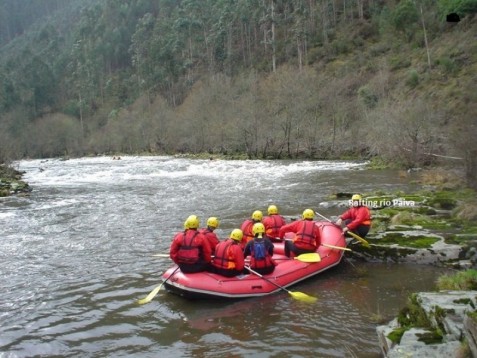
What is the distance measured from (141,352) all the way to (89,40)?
93.7 metres

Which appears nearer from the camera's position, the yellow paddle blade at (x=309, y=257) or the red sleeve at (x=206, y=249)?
the red sleeve at (x=206, y=249)

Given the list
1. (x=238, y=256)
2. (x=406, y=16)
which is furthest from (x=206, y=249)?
(x=406, y=16)

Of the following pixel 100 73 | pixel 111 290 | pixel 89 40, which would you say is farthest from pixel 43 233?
pixel 89 40

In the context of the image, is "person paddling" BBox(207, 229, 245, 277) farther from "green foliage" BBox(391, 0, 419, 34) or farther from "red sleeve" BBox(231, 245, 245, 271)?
"green foliage" BBox(391, 0, 419, 34)

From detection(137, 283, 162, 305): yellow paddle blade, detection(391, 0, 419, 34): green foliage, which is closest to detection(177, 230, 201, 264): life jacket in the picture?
detection(137, 283, 162, 305): yellow paddle blade

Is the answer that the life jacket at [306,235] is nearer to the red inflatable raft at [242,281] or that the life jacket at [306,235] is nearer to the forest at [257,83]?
the red inflatable raft at [242,281]

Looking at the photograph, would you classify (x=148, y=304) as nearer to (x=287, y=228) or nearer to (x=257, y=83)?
(x=287, y=228)

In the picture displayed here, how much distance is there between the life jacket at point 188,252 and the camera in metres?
7.20

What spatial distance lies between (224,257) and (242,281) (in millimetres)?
466

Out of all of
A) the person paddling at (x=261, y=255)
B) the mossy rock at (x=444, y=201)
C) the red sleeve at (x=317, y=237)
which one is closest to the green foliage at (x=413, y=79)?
the mossy rock at (x=444, y=201)

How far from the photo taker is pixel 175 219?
1345cm

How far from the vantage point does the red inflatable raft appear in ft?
22.7

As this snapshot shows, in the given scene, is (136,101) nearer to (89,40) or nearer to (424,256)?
(89,40)

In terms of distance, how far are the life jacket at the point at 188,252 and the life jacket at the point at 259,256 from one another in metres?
0.88
